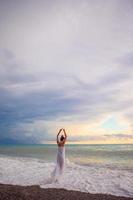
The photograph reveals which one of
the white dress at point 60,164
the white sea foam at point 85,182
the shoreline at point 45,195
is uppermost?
the white dress at point 60,164

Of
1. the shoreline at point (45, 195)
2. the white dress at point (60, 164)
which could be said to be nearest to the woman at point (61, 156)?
the white dress at point (60, 164)

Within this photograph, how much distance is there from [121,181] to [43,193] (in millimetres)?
5257

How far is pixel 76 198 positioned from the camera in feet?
29.8

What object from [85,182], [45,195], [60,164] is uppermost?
[60,164]

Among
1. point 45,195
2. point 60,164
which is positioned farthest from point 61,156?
point 45,195

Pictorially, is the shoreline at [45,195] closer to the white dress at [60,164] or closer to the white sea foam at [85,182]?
the white sea foam at [85,182]

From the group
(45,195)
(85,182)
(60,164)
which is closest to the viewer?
(45,195)

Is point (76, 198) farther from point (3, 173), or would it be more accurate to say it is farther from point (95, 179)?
point (3, 173)

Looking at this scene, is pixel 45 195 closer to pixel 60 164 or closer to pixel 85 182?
pixel 85 182

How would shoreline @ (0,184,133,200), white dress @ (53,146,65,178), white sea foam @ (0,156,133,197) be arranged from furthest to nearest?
white dress @ (53,146,65,178) → white sea foam @ (0,156,133,197) → shoreline @ (0,184,133,200)

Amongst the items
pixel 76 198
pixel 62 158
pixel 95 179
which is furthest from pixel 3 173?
pixel 76 198

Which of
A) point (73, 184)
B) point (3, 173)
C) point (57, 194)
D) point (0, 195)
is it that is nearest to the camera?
point (0, 195)

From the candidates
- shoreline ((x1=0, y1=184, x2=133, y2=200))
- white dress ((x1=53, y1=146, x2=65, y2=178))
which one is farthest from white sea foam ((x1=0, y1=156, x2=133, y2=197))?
shoreline ((x1=0, y1=184, x2=133, y2=200))

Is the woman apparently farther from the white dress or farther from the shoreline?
the shoreline
